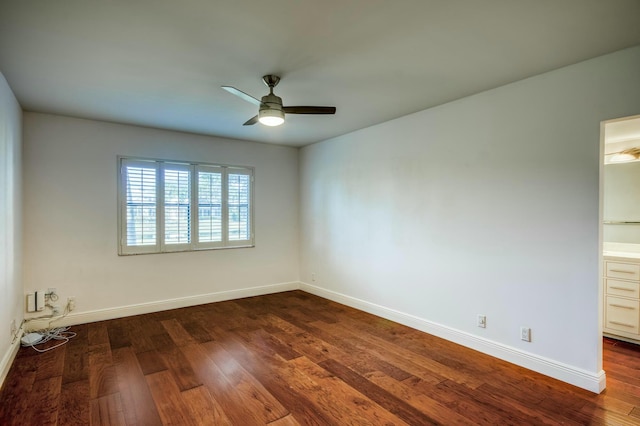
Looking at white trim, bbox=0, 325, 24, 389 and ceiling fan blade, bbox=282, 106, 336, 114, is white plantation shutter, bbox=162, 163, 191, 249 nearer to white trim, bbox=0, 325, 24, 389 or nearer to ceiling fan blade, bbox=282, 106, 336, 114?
white trim, bbox=0, 325, 24, 389

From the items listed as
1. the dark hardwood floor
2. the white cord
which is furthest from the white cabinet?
the white cord

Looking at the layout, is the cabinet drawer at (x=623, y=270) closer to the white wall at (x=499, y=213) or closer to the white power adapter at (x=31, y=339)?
the white wall at (x=499, y=213)

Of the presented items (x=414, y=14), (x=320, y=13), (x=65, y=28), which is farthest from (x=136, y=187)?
(x=414, y=14)

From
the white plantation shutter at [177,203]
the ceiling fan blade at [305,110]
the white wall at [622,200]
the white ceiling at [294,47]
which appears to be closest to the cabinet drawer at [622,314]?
the white wall at [622,200]

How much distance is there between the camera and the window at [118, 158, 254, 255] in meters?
4.52

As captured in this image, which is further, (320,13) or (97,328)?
(97,328)

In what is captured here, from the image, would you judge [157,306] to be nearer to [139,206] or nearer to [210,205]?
[139,206]

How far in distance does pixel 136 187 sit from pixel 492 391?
4634 millimetres

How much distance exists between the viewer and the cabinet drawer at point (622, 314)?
3473 millimetres

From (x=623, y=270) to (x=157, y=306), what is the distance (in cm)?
566

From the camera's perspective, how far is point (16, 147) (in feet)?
11.4

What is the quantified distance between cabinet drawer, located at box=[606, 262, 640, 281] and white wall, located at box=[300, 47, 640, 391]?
4.81 ft

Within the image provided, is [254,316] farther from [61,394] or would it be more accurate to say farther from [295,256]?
[61,394]

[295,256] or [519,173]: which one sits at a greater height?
[519,173]
